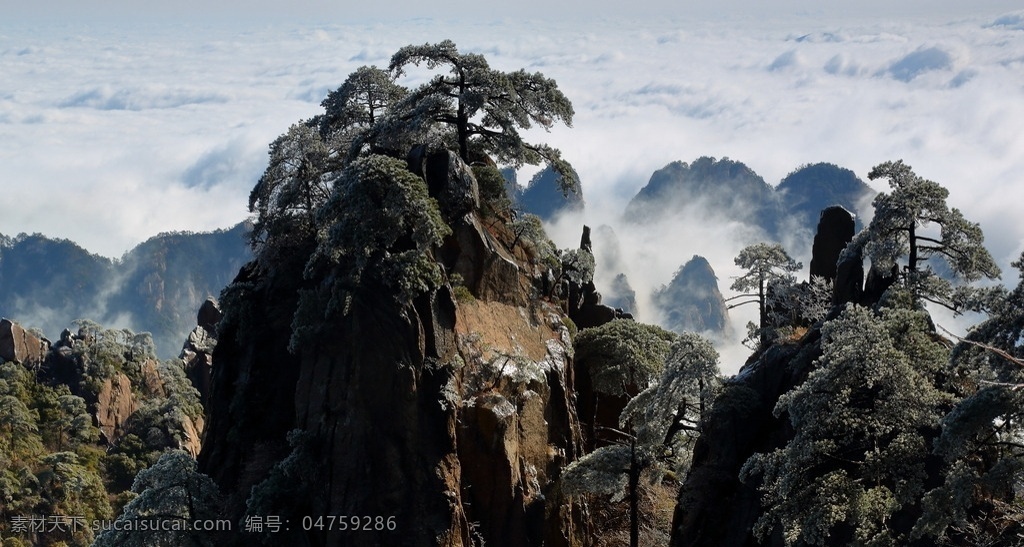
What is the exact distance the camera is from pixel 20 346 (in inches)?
3885

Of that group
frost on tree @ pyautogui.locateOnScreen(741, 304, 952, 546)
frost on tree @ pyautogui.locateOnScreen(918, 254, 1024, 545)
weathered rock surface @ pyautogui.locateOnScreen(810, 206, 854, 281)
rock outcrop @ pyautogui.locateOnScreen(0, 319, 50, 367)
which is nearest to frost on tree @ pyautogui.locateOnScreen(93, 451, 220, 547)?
frost on tree @ pyautogui.locateOnScreen(741, 304, 952, 546)

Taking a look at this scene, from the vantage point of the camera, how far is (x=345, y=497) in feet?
130

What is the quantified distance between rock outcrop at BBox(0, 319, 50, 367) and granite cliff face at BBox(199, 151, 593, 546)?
5971 cm

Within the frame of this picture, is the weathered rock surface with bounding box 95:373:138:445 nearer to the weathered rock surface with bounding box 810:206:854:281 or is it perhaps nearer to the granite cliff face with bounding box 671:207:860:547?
the weathered rock surface with bounding box 810:206:854:281

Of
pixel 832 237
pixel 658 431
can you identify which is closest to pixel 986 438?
pixel 658 431

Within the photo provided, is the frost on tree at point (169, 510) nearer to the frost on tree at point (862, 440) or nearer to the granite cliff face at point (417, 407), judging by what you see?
the granite cliff face at point (417, 407)

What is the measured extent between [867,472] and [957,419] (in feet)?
12.7

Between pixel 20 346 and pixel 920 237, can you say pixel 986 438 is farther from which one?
pixel 20 346

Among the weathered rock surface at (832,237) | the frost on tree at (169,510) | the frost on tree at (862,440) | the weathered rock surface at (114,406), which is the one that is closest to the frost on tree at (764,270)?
the weathered rock surface at (832,237)

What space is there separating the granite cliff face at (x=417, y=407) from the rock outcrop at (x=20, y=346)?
59.7 metres

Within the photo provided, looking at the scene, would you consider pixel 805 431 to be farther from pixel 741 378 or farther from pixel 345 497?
pixel 345 497

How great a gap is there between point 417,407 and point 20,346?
71.8m

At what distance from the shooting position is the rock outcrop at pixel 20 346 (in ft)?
320

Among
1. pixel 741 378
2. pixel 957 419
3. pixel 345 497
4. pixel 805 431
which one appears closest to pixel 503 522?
pixel 345 497
